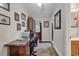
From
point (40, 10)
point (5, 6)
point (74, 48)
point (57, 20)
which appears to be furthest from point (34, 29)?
point (74, 48)

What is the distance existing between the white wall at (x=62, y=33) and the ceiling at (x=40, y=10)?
0.10 meters

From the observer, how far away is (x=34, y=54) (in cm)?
197

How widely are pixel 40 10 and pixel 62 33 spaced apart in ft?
1.92

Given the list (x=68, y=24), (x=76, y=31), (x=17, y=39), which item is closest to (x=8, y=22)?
(x=17, y=39)

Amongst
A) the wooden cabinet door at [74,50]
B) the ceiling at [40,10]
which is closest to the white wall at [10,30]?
the ceiling at [40,10]

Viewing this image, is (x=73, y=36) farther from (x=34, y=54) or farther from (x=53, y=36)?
(x=34, y=54)

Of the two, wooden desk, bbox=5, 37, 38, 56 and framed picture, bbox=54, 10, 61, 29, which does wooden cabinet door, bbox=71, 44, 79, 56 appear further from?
wooden desk, bbox=5, 37, 38, 56

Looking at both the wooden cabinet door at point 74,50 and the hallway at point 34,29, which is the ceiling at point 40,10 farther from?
the wooden cabinet door at point 74,50

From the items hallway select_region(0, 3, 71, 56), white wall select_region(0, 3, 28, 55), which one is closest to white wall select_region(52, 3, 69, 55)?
hallway select_region(0, 3, 71, 56)

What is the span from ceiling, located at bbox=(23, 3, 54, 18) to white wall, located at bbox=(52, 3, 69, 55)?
104 millimetres

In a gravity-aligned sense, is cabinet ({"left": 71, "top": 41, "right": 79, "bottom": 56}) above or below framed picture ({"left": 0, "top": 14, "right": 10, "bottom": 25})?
below

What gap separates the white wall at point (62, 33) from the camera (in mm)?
1976

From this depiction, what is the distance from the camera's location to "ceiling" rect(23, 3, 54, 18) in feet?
6.44

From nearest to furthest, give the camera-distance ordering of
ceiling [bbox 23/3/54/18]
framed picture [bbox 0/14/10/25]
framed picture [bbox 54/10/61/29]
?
framed picture [bbox 0/14/10/25] → ceiling [bbox 23/3/54/18] → framed picture [bbox 54/10/61/29]
